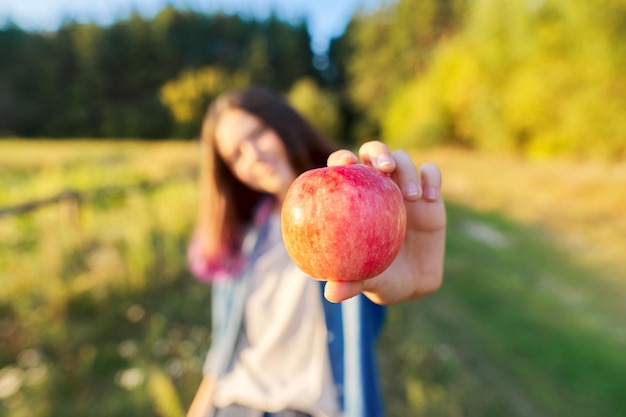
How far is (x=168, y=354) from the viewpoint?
7.96 ft

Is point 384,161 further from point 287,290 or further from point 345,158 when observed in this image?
point 287,290

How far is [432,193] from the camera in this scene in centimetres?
90

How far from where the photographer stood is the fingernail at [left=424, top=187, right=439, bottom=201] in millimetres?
895

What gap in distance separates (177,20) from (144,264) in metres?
39.8

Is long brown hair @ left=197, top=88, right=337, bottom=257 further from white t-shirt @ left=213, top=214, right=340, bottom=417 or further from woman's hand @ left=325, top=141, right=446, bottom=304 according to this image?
woman's hand @ left=325, top=141, right=446, bottom=304

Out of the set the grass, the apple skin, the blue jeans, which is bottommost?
the grass

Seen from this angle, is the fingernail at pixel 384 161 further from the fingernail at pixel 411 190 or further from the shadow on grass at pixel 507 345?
the shadow on grass at pixel 507 345

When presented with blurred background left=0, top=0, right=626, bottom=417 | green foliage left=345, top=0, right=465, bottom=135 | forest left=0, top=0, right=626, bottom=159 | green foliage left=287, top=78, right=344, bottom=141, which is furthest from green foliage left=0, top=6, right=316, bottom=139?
blurred background left=0, top=0, right=626, bottom=417

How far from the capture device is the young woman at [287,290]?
0.94 m

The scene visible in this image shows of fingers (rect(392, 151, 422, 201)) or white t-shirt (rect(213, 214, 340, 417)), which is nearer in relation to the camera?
fingers (rect(392, 151, 422, 201))

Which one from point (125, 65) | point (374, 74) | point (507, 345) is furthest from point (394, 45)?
point (507, 345)

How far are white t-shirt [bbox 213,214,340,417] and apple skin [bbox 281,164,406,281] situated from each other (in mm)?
415

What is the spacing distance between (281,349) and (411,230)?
0.47 meters

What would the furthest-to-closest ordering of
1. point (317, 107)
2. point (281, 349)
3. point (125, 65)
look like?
point (125, 65) → point (317, 107) → point (281, 349)
